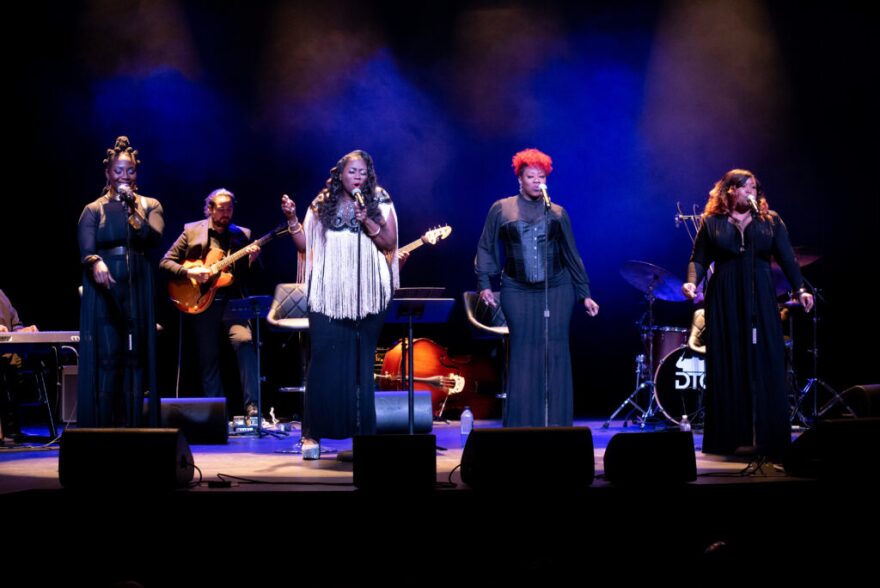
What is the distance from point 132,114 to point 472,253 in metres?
3.75

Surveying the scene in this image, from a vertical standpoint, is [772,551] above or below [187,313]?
below

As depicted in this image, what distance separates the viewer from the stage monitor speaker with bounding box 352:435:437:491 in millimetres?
4234

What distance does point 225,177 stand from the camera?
9656 millimetres

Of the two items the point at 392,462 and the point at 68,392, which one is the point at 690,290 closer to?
the point at 392,462

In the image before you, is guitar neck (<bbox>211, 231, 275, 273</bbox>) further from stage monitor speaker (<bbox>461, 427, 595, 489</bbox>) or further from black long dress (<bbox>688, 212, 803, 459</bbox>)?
stage monitor speaker (<bbox>461, 427, 595, 489</bbox>)

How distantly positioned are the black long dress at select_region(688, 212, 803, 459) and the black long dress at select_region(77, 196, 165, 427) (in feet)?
11.8

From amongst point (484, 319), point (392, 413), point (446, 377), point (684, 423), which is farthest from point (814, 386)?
point (392, 413)

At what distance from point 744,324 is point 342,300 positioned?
2566 mm

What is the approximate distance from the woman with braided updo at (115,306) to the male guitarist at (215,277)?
90.2 inches

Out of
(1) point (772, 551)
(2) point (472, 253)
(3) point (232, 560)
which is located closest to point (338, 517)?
(3) point (232, 560)

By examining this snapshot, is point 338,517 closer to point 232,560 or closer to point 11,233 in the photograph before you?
point 232,560

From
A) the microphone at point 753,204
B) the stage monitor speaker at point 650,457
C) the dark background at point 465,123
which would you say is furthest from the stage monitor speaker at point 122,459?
the dark background at point 465,123

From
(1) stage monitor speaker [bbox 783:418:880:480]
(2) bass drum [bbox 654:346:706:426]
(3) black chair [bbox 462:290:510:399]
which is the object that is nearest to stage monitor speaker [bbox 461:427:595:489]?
(1) stage monitor speaker [bbox 783:418:880:480]

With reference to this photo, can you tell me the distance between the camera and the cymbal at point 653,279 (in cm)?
826
